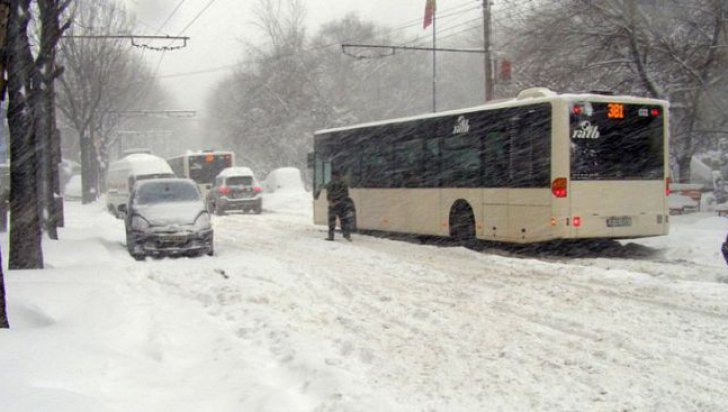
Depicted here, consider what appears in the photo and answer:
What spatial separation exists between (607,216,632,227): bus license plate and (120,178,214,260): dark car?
24.8 ft

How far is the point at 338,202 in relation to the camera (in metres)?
18.0

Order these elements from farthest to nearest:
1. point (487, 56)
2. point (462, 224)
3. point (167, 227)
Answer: point (487, 56) → point (462, 224) → point (167, 227)

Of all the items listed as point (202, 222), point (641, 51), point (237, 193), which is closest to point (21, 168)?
point (202, 222)

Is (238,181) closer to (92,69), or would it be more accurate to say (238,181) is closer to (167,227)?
(92,69)

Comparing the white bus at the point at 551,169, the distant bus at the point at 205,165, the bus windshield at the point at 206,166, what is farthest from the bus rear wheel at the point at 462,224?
the bus windshield at the point at 206,166

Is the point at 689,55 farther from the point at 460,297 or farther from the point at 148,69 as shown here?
the point at 148,69

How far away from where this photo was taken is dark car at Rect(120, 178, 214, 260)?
14406mm

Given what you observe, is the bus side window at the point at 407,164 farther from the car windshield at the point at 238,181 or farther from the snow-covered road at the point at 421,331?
the car windshield at the point at 238,181

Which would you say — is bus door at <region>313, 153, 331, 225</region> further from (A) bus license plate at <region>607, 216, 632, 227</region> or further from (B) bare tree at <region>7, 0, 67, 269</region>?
(B) bare tree at <region>7, 0, 67, 269</region>

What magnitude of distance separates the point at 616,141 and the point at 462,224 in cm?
369

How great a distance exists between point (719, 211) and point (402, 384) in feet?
55.5

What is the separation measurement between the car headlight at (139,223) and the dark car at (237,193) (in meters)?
18.2

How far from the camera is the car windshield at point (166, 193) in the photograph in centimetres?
1579

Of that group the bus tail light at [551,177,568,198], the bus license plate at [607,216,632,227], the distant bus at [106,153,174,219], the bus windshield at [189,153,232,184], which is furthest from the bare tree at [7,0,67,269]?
the bus windshield at [189,153,232,184]
